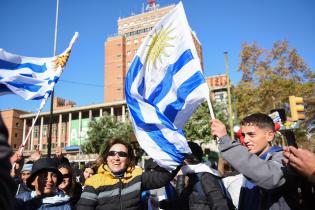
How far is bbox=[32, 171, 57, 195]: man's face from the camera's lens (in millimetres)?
3168

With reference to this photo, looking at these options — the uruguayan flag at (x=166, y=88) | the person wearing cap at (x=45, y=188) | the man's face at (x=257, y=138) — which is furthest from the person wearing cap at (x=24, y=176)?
the man's face at (x=257, y=138)

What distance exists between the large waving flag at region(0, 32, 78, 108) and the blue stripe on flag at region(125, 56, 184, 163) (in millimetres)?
2244

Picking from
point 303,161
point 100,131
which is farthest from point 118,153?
point 100,131

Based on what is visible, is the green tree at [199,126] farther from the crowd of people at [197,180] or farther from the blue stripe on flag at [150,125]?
the blue stripe on flag at [150,125]

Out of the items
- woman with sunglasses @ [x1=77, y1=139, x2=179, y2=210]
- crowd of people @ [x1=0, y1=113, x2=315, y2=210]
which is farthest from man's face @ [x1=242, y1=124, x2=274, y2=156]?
woman with sunglasses @ [x1=77, y1=139, x2=179, y2=210]

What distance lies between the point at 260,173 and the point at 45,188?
2.23 m

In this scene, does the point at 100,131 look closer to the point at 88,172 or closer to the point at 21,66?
the point at 88,172

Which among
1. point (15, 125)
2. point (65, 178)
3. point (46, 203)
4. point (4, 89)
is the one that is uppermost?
point (15, 125)

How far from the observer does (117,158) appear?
11.0 ft

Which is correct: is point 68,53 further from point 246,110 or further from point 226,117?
point 226,117

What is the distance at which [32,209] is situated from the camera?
117 inches

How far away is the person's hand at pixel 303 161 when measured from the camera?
166cm

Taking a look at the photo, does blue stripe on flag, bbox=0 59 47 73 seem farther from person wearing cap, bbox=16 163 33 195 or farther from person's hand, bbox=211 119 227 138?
person's hand, bbox=211 119 227 138

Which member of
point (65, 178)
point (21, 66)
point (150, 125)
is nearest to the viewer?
point (150, 125)
